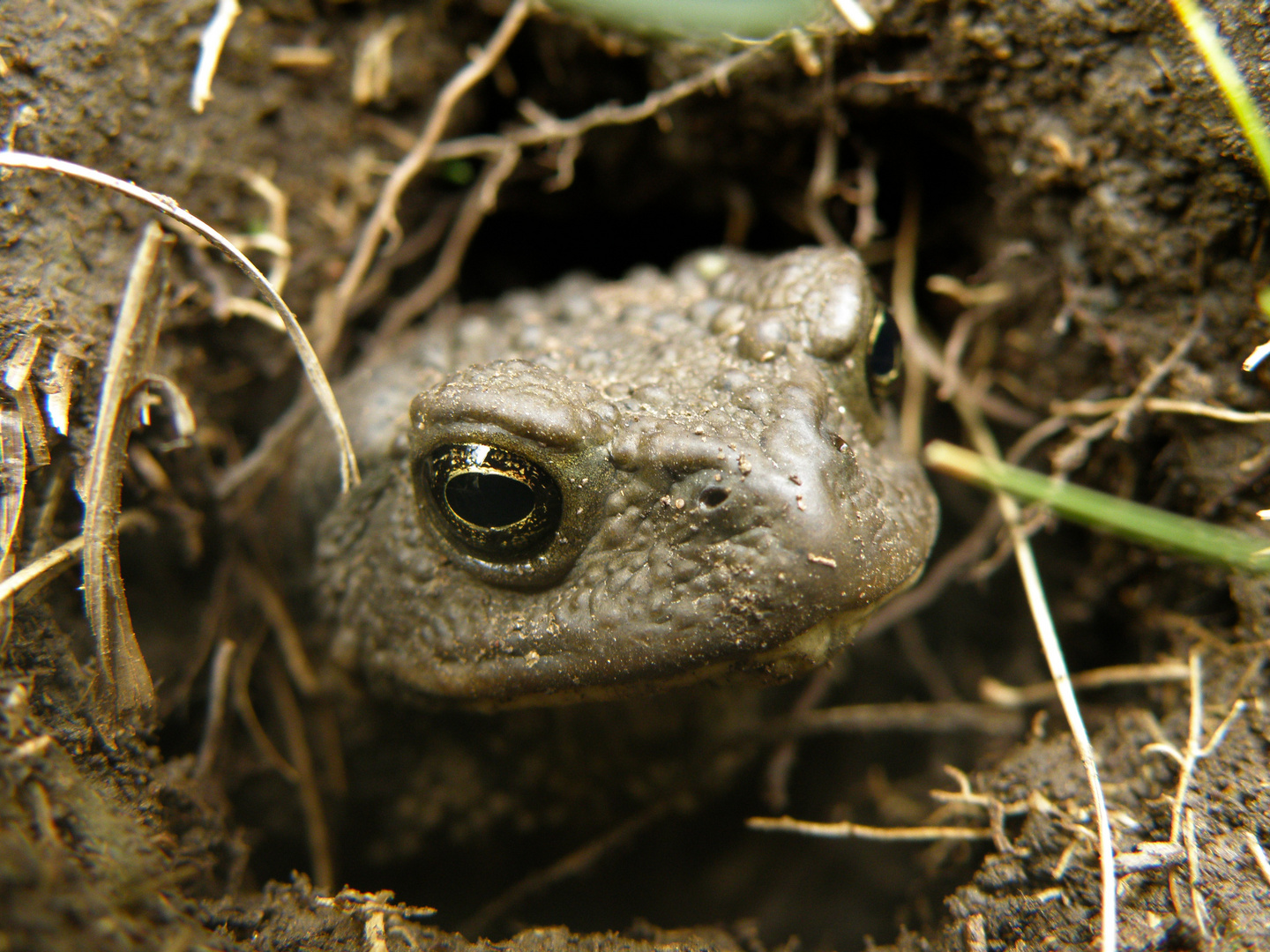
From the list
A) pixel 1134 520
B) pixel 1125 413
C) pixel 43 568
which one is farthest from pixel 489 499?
pixel 1125 413

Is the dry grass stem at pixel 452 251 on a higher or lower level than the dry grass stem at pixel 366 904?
higher

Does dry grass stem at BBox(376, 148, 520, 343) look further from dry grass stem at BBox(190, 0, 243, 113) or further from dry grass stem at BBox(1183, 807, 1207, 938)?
dry grass stem at BBox(1183, 807, 1207, 938)

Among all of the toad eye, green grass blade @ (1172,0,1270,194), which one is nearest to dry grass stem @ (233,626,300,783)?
the toad eye

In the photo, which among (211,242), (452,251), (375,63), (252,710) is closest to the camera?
(211,242)

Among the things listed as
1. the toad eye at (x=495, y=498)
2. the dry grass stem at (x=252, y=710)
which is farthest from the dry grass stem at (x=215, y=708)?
the toad eye at (x=495, y=498)

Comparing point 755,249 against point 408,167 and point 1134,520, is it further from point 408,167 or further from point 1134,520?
point 1134,520

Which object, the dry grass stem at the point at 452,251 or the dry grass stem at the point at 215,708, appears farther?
the dry grass stem at the point at 452,251

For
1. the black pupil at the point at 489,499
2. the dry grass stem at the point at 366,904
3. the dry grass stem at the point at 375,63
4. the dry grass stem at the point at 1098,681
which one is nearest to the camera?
the dry grass stem at the point at 366,904

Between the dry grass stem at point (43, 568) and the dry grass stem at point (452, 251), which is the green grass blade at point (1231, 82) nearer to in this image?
the dry grass stem at point (452, 251)
